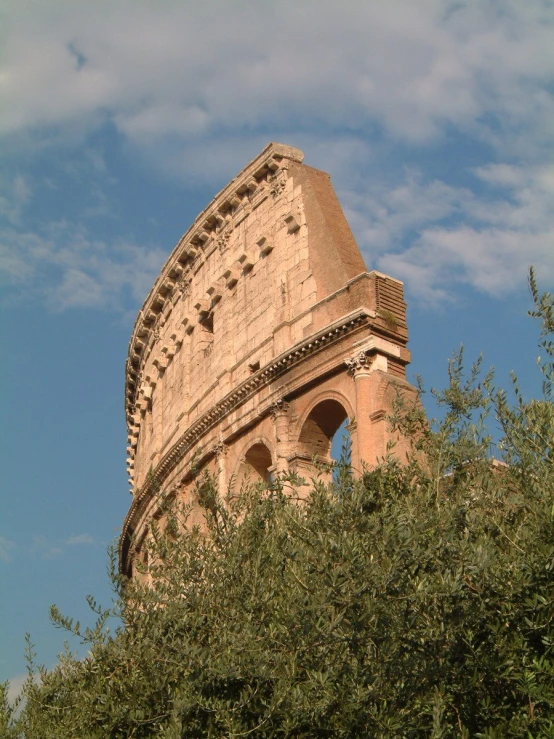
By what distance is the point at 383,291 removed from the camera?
53.7ft

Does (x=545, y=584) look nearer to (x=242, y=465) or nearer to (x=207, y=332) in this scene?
(x=242, y=465)

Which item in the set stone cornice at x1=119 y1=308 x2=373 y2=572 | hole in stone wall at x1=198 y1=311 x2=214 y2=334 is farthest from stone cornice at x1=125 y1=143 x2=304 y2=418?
stone cornice at x1=119 y1=308 x2=373 y2=572

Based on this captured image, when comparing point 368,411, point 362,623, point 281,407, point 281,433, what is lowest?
point 362,623

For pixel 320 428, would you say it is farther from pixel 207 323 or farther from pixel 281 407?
pixel 207 323

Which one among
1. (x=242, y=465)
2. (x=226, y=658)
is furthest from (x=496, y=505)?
(x=242, y=465)

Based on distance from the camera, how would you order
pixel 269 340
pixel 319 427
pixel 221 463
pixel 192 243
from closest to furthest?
pixel 319 427 → pixel 269 340 → pixel 221 463 → pixel 192 243

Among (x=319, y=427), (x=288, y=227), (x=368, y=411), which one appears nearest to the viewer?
(x=368, y=411)

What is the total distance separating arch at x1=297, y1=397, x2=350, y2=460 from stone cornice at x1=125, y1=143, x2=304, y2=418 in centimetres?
550

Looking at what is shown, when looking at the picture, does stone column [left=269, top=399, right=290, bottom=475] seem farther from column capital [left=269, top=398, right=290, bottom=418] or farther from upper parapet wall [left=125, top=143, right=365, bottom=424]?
upper parapet wall [left=125, top=143, right=365, bottom=424]

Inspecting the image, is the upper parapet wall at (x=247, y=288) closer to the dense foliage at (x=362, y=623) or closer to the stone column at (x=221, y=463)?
the stone column at (x=221, y=463)

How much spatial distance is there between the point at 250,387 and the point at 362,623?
1074cm

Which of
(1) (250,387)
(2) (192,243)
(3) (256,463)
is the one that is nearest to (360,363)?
(1) (250,387)

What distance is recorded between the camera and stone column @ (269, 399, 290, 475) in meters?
16.8

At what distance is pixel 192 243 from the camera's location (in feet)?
75.0
